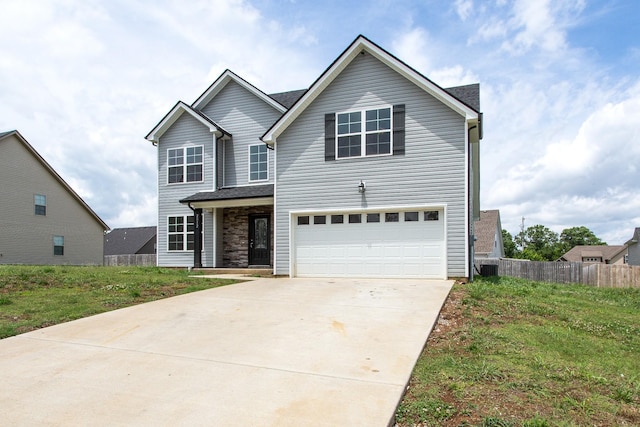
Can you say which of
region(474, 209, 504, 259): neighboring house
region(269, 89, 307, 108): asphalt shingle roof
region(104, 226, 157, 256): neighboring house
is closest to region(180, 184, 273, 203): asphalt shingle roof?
region(269, 89, 307, 108): asphalt shingle roof

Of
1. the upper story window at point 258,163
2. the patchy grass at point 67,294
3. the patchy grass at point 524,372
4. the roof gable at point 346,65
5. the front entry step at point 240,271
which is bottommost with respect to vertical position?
the front entry step at point 240,271

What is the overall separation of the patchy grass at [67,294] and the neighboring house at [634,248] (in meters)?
38.9

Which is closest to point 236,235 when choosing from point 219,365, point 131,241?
point 219,365

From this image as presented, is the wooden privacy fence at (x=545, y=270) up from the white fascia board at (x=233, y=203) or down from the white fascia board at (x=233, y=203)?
down

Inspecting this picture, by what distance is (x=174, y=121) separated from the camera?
18.5m

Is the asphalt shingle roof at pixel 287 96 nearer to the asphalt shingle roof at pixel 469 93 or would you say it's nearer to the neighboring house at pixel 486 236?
the asphalt shingle roof at pixel 469 93

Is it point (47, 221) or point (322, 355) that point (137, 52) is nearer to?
point (322, 355)

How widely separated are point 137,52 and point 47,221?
17430 mm

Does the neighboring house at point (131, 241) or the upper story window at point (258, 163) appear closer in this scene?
the upper story window at point (258, 163)

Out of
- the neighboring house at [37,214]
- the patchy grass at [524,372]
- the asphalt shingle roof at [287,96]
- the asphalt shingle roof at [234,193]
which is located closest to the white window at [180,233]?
the asphalt shingle roof at [234,193]

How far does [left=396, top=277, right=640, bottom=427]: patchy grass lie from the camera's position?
361 cm

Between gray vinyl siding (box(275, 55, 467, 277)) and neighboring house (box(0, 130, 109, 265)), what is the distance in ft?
60.3

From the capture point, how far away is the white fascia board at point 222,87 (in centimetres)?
1759

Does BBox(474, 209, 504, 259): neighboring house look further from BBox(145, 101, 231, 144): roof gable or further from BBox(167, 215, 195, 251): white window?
BBox(167, 215, 195, 251): white window
